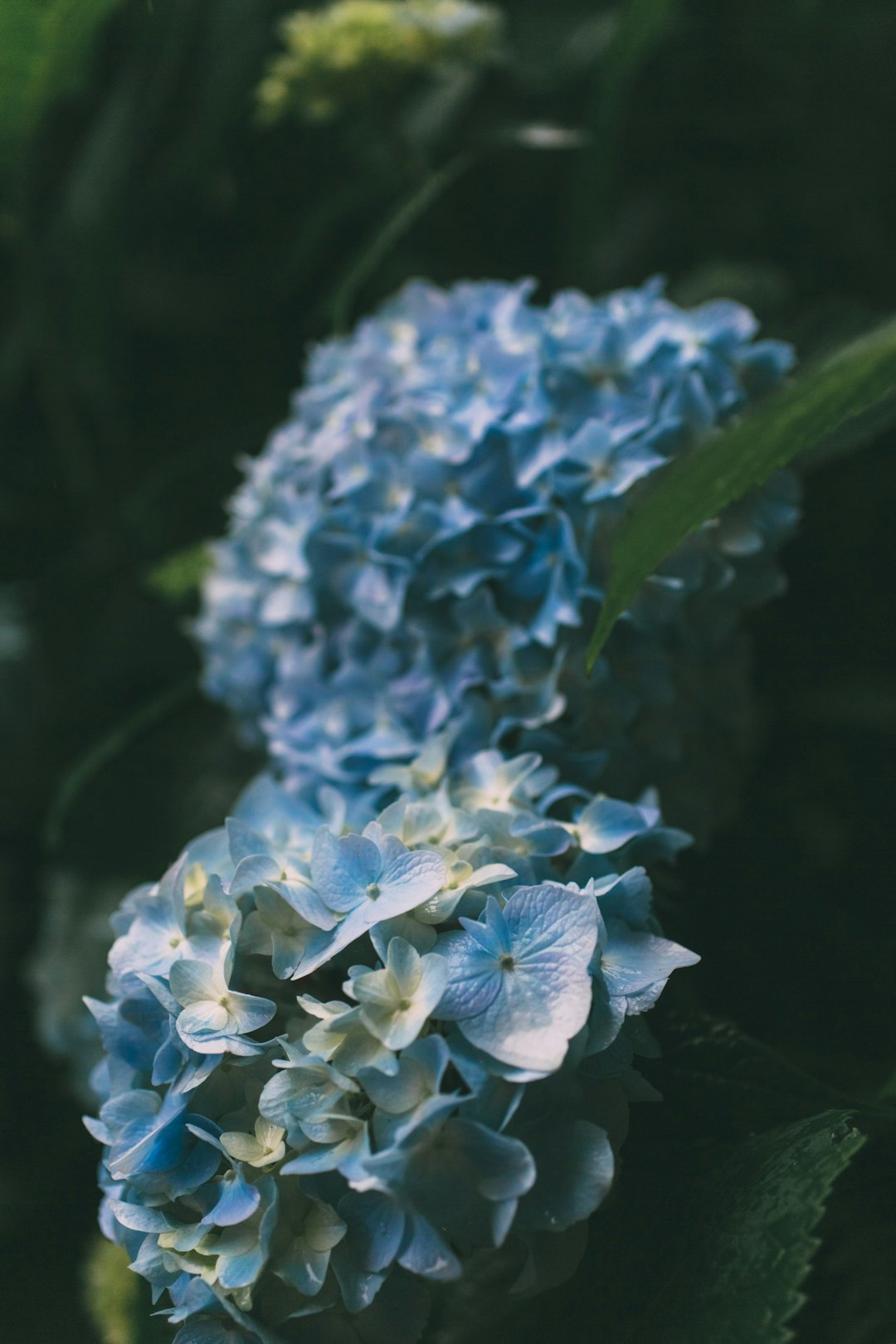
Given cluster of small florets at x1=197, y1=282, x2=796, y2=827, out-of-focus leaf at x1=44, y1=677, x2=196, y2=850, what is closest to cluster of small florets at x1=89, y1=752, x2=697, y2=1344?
cluster of small florets at x1=197, y1=282, x2=796, y2=827

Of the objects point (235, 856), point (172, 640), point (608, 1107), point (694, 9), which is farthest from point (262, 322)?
point (608, 1107)

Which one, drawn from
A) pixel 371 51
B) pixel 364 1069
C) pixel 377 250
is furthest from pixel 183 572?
pixel 364 1069

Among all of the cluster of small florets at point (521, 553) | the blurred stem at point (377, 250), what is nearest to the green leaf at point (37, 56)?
the blurred stem at point (377, 250)

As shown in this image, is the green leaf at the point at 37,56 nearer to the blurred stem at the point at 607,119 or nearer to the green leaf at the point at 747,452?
the blurred stem at the point at 607,119

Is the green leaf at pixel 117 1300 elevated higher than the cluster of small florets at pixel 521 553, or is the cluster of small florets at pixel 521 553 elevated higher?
the cluster of small florets at pixel 521 553

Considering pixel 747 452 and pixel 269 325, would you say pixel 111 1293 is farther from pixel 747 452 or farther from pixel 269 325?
pixel 269 325

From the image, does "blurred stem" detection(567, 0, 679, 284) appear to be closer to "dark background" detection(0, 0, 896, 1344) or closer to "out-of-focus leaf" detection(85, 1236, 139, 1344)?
"dark background" detection(0, 0, 896, 1344)

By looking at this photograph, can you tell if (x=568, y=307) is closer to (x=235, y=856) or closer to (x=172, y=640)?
(x=235, y=856)
